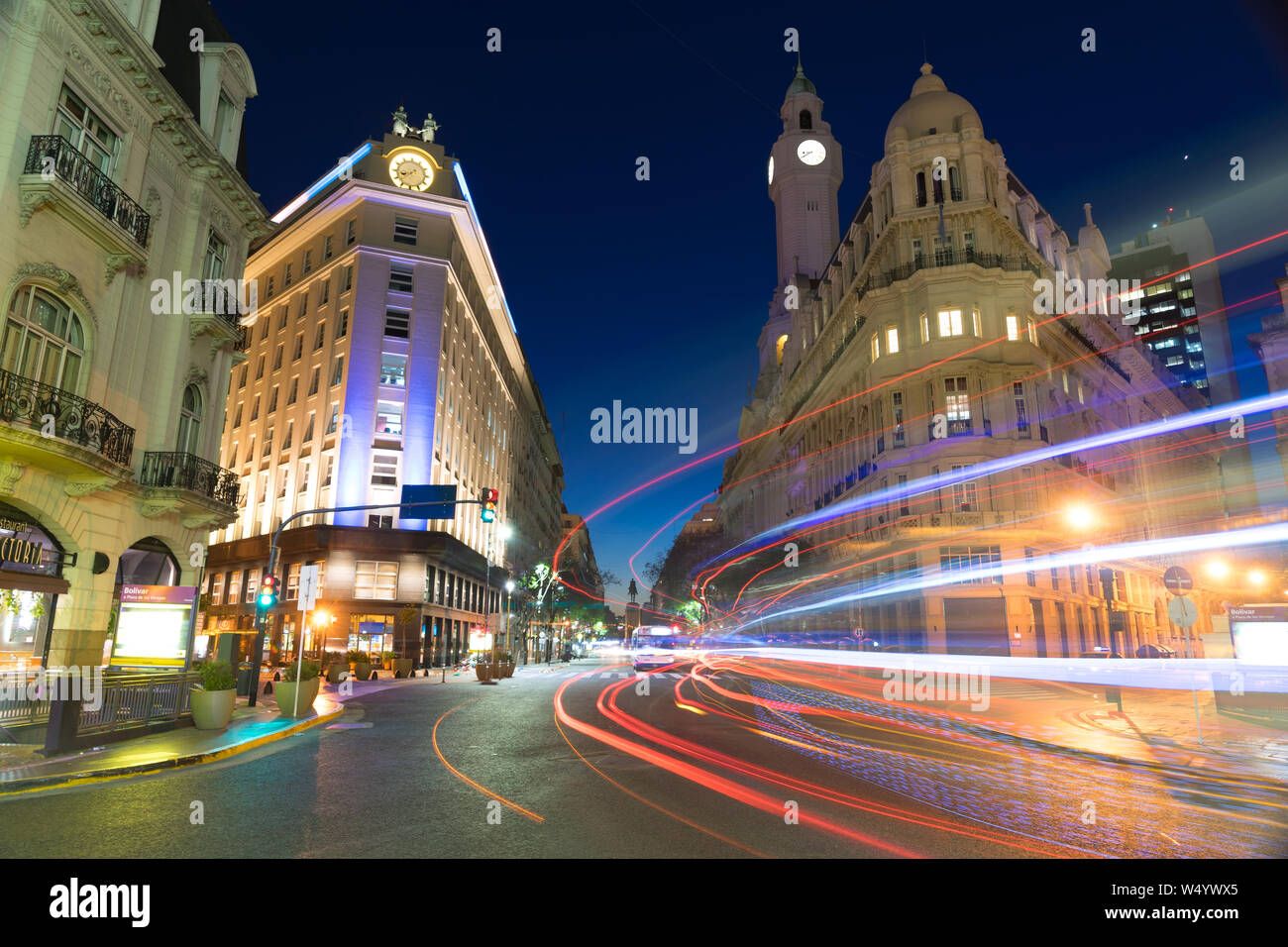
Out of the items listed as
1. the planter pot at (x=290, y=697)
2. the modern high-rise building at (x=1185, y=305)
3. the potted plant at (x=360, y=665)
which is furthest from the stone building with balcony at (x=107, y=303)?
the modern high-rise building at (x=1185, y=305)

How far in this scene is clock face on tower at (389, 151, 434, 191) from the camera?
163 feet

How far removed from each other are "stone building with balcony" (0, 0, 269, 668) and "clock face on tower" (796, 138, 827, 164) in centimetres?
9414

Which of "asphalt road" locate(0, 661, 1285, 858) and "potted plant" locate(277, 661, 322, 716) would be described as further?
"potted plant" locate(277, 661, 322, 716)

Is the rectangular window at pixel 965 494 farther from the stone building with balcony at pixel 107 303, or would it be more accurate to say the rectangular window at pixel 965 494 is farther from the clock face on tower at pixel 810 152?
the clock face on tower at pixel 810 152

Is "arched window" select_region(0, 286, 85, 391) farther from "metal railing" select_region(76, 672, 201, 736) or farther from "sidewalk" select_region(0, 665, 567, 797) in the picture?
"sidewalk" select_region(0, 665, 567, 797)

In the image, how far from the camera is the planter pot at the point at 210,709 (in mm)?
14953

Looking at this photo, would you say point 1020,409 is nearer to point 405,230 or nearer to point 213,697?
point 405,230

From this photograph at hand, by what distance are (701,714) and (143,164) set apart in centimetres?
2016

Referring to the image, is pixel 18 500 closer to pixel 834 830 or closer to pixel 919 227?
pixel 834 830

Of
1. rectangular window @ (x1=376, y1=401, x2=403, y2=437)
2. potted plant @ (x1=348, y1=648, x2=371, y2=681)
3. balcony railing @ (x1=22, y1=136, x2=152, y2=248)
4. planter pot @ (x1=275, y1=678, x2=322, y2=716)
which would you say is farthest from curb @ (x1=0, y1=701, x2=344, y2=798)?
rectangular window @ (x1=376, y1=401, x2=403, y2=437)

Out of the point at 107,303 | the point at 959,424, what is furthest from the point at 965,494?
the point at 107,303

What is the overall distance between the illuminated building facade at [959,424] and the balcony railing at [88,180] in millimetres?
33525

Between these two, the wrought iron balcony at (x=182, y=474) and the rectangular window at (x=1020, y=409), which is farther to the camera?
the rectangular window at (x=1020, y=409)

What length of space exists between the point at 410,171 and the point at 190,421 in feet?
112
